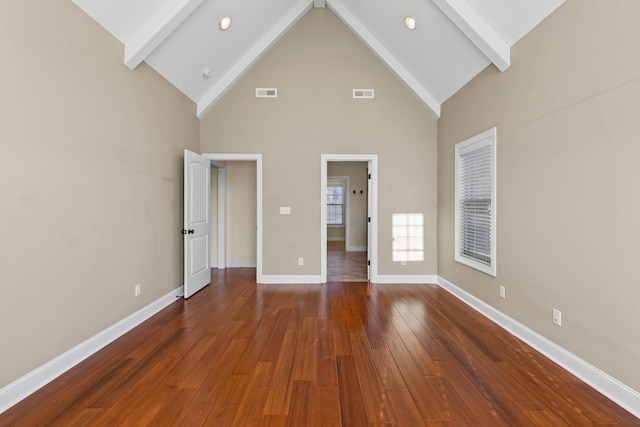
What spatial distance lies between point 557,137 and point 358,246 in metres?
6.81

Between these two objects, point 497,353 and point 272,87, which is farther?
point 272,87

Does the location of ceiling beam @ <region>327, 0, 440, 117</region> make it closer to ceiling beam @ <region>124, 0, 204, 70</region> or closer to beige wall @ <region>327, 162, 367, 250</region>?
ceiling beam @ <region>124, 0, 204, 70</region>

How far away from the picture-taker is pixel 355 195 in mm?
9289

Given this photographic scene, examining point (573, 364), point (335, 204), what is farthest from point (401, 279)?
point (335, 204)

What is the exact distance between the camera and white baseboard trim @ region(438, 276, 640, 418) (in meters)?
1.83

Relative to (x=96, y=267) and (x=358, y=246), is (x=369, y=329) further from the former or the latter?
(x=358, y=246)

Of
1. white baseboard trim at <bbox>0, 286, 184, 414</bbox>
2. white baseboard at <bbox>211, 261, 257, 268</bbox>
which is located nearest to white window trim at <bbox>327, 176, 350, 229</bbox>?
white baseboard at <bbox>211, 261, 257, 268</bbox>

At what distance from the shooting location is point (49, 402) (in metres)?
1.87

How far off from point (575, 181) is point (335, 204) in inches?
321

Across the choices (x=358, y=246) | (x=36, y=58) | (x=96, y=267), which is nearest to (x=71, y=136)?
(x=36, y=58)

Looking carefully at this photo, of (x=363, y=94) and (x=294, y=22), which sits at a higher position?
(x=294, y=22)

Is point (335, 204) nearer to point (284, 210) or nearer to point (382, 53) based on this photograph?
point (284, 210)

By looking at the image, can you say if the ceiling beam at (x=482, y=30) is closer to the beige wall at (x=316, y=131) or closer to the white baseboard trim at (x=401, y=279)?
the beige wall at (x=316, y=131)

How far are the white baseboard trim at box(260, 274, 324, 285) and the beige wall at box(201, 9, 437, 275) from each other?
0.30ft
